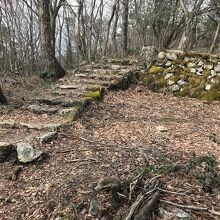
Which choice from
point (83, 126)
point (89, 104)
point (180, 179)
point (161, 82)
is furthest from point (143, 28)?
point (180, 179)

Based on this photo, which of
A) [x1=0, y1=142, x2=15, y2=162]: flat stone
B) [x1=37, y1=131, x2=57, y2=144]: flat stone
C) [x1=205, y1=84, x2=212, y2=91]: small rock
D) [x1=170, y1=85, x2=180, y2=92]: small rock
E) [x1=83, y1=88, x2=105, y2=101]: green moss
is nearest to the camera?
[x1=0, y1=142, x2=15, y2=162]: flat stone

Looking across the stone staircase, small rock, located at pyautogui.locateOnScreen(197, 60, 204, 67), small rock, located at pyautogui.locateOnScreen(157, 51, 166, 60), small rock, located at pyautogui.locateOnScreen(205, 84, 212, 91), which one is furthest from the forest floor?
small rock, located at pyautogui.locateOnScreen(157, 51, 166, 60)

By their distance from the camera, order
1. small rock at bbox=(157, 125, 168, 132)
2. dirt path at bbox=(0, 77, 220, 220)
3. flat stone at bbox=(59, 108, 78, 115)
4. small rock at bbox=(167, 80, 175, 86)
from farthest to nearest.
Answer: small rock at bbox=(167, 80, 175, 86), flat stone at bbox=(59, 108, 78, 115), small rock at bbox=(157, 125, 168, 132), dirt path at bbox=(0, 77, 220, 220)

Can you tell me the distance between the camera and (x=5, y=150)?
5.57 m

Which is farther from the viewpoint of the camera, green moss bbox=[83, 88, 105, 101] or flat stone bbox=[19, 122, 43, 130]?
green moss bbox=[83, 88, 105, 101]

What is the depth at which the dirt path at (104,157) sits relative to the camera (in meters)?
4.05

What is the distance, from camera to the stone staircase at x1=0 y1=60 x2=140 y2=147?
254 inches

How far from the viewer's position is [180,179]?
4.34m

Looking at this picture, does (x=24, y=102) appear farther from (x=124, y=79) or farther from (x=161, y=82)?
(x=161, y=82)

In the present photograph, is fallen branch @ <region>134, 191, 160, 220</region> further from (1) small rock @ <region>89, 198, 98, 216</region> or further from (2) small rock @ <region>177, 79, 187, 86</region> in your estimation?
(2) small rock @ <region>177, 79, 187, 86</region>

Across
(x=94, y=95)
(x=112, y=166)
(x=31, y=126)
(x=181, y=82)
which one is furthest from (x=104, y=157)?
(x=181, y=82)

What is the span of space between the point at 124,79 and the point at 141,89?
2.01ft

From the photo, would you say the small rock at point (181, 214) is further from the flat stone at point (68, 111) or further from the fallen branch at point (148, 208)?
the flat stone at point (68, 111)

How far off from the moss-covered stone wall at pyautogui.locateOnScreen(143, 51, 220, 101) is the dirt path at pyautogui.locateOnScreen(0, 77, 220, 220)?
67.6 inches
